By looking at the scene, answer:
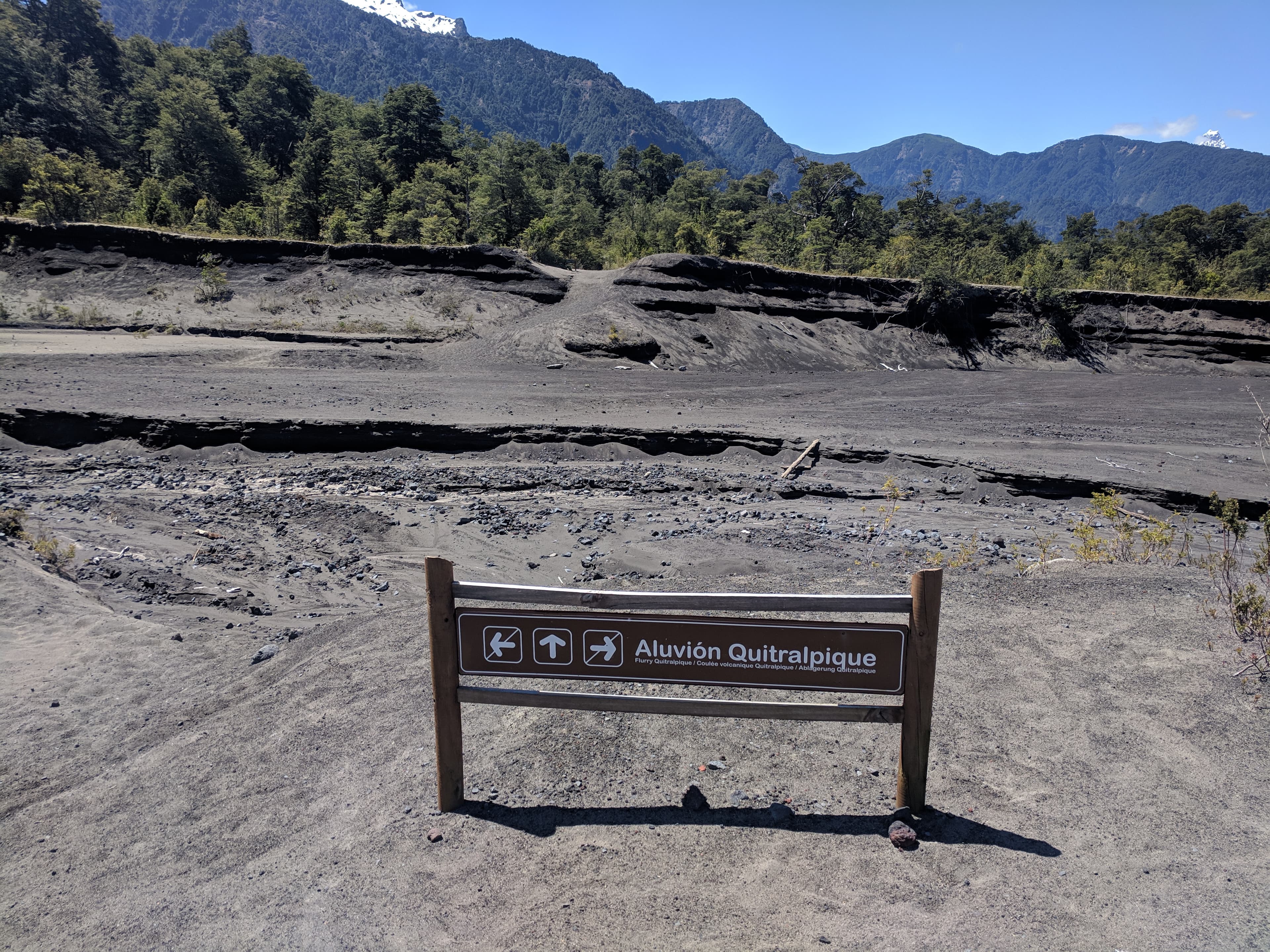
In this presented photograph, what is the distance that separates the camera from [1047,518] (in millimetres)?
11586

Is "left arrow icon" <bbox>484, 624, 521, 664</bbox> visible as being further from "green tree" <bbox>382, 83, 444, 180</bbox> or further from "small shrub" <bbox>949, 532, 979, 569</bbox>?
"green tree" <bbox>382, 83, 444, 180</bbox>

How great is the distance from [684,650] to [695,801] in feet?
3.14

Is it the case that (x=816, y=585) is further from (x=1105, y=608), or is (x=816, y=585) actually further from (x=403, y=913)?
(x=403, y=913)

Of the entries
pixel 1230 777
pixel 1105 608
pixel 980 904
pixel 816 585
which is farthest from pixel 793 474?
pixel 980 904

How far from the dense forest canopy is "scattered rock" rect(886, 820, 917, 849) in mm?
30069

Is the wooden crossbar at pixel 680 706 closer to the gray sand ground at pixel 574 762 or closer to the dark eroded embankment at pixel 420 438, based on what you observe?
the gray sand ground at pixel 574 762

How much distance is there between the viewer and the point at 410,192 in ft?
119

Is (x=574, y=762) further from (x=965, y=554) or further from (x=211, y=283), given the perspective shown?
(x=211, y=283)

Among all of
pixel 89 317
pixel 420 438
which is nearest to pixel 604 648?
pixel 420 438

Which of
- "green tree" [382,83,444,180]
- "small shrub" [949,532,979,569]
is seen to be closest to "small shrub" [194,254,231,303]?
"green tree" [382,83,444,180]

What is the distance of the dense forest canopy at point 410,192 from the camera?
1280 inches

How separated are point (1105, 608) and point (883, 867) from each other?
162 inches

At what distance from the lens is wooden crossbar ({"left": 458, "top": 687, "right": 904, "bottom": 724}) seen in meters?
3.42

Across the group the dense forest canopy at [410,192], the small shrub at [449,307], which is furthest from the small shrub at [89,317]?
the small shrub at [449,307]
